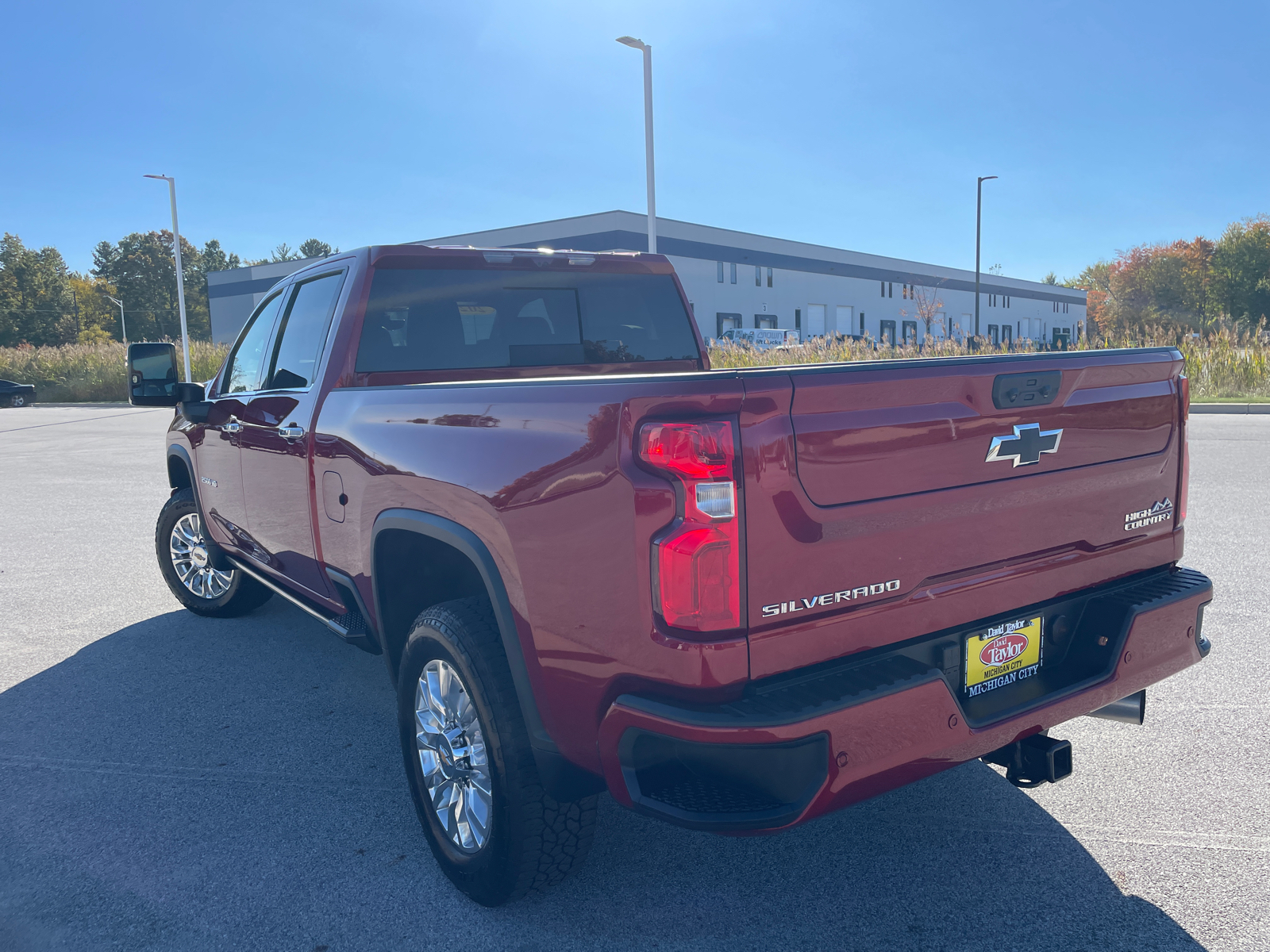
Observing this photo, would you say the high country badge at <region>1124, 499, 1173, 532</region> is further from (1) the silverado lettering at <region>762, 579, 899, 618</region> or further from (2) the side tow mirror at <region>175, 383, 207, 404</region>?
(2) the side tow mirror at <region>175, 383, 207, 404</region>

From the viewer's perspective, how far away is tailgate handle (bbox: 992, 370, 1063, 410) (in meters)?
2.44

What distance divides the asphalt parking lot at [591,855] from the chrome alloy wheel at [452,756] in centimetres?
23

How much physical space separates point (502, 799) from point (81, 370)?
45810mm

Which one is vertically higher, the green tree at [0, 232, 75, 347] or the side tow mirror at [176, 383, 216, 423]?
the green tree at [0, 232, 75, 347]

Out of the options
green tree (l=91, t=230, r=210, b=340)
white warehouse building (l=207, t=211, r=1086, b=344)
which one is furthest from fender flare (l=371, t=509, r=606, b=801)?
green tree (l=91, t=230, r=210, b=340)

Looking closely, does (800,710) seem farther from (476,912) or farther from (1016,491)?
(476,912)

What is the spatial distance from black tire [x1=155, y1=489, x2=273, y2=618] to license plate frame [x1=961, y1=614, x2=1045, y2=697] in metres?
4.52

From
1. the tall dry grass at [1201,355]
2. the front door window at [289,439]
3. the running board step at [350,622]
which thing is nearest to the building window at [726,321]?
the tall dry grass at [1201,355]

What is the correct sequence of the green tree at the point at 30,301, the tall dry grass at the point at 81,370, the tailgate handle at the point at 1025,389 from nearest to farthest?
the tailgate handle at the point at 1025,389 → the tall dry grass at the point at 81,370 → the green tree at the point at 30,301

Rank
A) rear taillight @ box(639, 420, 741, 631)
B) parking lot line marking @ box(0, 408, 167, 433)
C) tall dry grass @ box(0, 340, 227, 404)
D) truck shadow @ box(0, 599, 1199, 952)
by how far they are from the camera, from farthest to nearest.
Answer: tall dry grass @ box(0, 340, 227, 404) < parking lot line marking @ box(0, 408, 167, 433) < truck shadow @ box(0, 599, 1199, 952) < rear taillight @ box(639, 420, 741, 631)

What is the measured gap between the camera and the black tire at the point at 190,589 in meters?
5.77

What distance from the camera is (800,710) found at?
2.07 m

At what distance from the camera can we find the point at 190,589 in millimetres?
5957

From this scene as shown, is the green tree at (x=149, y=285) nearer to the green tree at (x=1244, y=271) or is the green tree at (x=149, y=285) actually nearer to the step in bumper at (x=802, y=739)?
the green tree at (x=1244, y=271)
